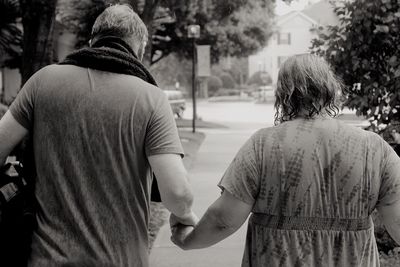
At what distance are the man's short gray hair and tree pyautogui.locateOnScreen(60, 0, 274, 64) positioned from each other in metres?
16.2

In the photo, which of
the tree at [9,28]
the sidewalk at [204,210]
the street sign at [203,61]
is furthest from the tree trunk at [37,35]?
the street sign at [203,61]

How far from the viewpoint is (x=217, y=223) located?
8.78 ft

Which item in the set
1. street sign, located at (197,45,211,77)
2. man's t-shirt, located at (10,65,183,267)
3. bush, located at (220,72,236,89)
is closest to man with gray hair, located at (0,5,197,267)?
man's t-shirt, located at (10,65,183,267)

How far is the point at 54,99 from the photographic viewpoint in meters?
2.62

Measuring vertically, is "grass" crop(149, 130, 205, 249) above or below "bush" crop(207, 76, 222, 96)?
above

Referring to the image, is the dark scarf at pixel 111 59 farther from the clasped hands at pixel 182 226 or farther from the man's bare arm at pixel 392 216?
the man's bare arm at pixel 392 216

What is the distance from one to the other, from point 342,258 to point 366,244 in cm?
12

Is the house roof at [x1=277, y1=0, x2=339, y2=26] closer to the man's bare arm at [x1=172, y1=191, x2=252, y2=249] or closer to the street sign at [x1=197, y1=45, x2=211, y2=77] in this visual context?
the street sign at [x1=197, y1=45, x2=211, y2=77]

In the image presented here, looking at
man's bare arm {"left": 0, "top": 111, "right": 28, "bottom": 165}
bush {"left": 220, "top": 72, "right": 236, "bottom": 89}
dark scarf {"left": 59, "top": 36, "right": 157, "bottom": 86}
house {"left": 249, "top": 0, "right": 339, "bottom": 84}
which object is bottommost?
bush {"left": 220, "top": 72, "right": 236, "bottom": 89}

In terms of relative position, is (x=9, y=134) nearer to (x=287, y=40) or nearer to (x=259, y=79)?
(x=287, y=40)

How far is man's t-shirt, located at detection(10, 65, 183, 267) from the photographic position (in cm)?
255

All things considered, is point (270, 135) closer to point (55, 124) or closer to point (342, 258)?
point (342, 258)

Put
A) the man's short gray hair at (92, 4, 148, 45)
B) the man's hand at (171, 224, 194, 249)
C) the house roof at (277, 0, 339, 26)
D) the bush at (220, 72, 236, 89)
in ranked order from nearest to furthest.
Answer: the man's short gray hair at (92, 4, 148, 45)
the man's hand at (171, 224, 194, 249)
the house roof at (277, 0, 339, 26)
the bush at (220, 72, 236, 89)

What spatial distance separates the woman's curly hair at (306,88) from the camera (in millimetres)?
2562
